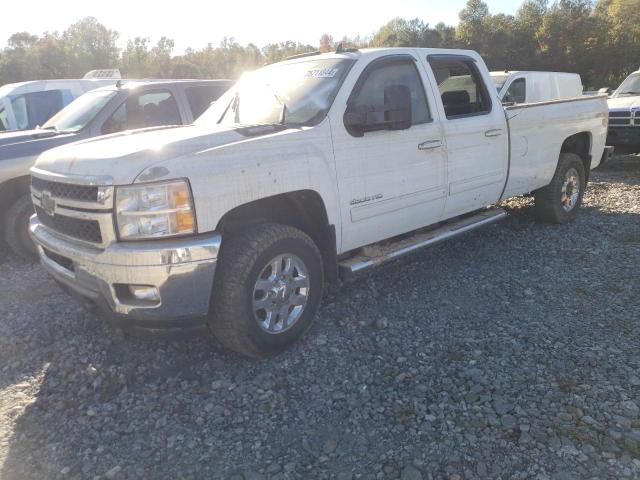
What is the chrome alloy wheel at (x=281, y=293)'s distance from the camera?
3.43 metres

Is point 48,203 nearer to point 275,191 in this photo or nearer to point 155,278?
point 155,278

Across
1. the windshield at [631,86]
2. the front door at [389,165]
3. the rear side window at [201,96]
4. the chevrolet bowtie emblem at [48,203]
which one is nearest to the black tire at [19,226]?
the rear side window at [201,96]

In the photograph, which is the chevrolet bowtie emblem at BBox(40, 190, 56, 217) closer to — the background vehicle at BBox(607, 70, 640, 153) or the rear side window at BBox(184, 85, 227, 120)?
the rear side window at BBox(184, 85, 227, 120)

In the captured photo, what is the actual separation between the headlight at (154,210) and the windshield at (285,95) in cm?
119

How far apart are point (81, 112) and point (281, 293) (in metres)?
4.34

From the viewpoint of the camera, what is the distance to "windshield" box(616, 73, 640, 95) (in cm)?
1117

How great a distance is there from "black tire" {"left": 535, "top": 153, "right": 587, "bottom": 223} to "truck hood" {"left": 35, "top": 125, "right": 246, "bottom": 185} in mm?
4128

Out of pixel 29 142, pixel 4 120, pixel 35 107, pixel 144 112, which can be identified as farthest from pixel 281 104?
pixel 4 120

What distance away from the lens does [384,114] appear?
3846mm

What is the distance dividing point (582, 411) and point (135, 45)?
4950cm

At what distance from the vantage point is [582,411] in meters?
2.84

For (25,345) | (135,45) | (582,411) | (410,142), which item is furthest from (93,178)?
(135,45)

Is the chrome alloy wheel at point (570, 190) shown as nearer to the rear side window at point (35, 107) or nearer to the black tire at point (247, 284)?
the black tire at point (247, 284)

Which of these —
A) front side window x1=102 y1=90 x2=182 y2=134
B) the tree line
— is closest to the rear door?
front side window x1=102 y1=90 x2=182 y2=134
